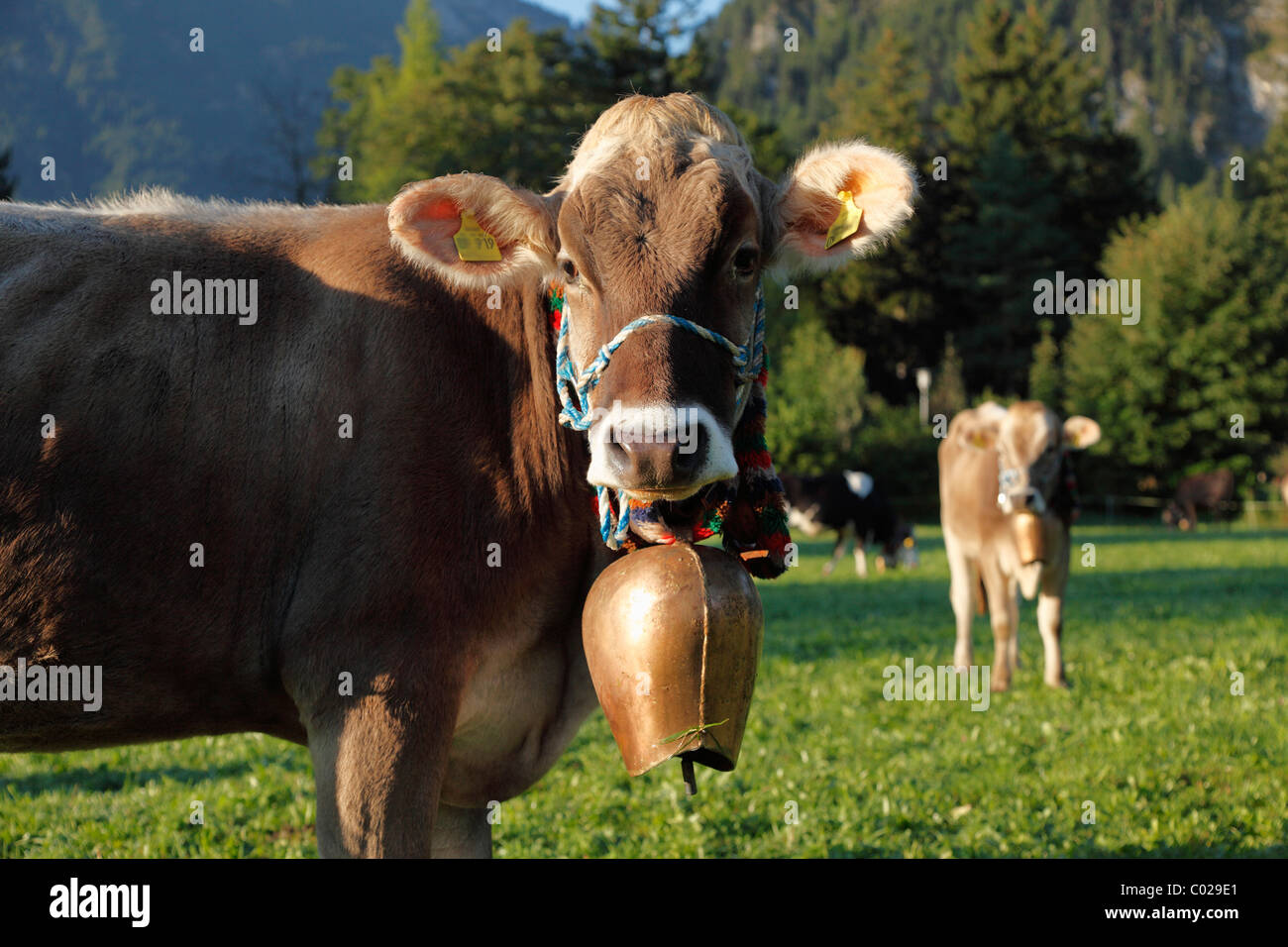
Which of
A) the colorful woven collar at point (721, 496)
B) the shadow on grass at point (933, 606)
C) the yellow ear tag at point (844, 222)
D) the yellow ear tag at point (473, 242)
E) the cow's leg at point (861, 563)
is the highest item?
the yellow ear tag at point (844, 222)

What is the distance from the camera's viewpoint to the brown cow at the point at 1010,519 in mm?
9469


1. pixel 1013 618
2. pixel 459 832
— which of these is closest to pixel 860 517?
pixel 1013 618

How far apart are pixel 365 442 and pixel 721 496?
103 centimetres

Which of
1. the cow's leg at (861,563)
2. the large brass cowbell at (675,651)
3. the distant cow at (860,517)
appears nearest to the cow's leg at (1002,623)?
the large brass cowbell at (675,651)

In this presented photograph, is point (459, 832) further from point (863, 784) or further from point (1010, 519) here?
point (1010, 519)

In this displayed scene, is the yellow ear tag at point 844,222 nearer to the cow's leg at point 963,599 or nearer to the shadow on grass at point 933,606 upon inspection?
the shadow on grass at point 933,606

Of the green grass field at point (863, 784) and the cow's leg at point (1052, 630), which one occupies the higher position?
the cow's leg at point (1052, 630)

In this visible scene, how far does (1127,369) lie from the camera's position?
1784 inches

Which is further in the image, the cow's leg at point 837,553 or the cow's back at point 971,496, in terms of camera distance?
the cow's leg at point 837,553

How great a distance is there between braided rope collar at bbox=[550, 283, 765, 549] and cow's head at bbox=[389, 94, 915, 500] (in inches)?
1.2

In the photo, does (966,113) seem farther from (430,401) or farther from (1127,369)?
(430,401)

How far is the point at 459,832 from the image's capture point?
142 inches

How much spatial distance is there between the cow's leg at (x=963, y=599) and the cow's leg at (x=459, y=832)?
730 centimetres
